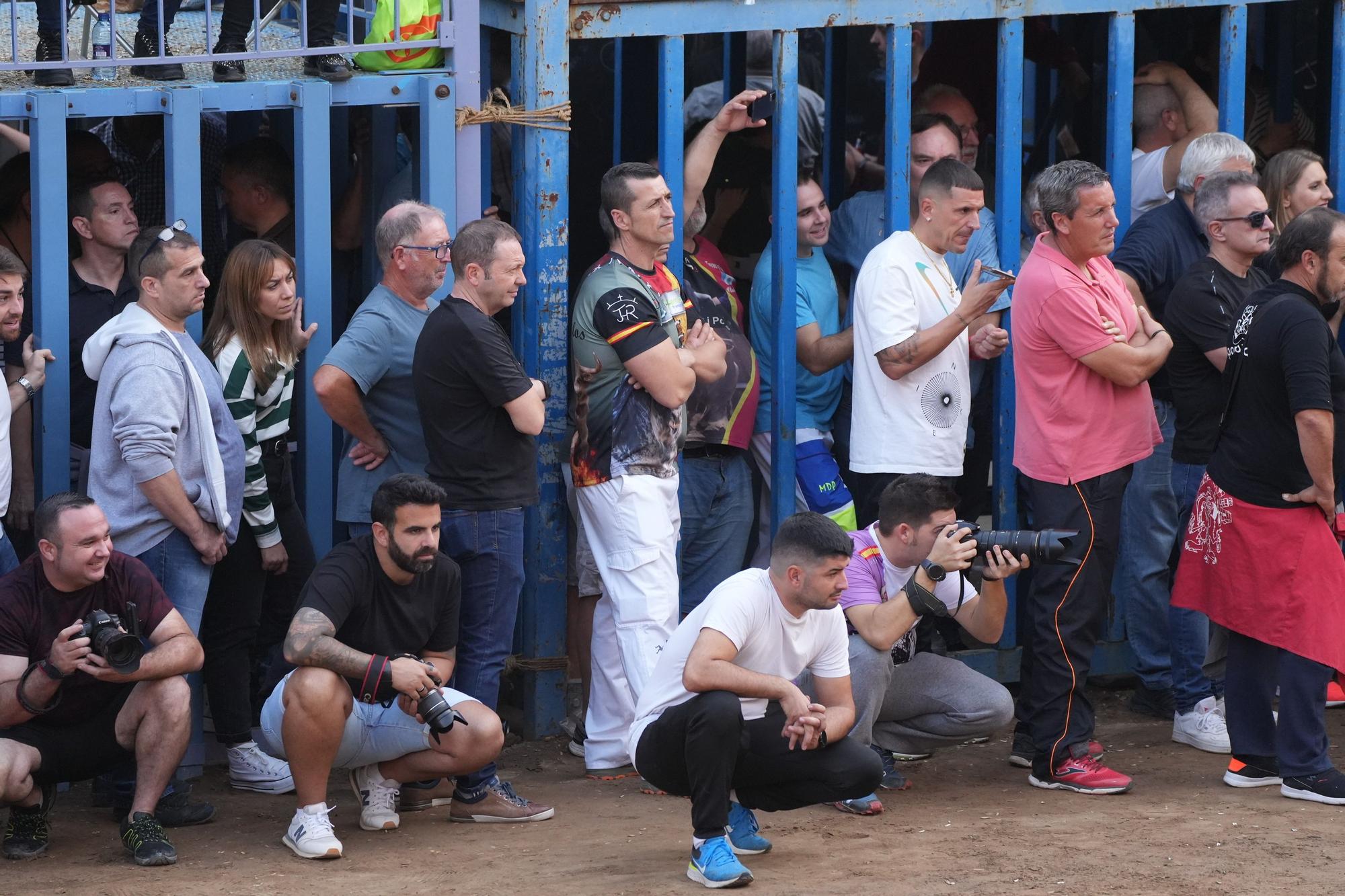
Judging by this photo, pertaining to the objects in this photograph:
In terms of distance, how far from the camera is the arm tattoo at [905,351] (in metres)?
5.30

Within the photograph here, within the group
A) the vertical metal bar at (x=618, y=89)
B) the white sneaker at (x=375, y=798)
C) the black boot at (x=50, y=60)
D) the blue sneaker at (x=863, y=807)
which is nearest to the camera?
the white sneaker at (x=375, y=798)

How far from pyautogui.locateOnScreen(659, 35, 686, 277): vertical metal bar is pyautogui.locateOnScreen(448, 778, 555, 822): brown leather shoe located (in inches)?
69.4

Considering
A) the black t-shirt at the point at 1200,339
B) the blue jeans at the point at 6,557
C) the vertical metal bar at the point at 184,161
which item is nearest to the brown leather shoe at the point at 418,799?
the blue jeans at the point at 6,557

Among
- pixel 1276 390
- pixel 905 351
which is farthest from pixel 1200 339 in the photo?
pixel 905 351

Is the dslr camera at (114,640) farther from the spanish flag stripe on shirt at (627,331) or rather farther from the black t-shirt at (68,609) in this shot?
the spanish flag stripe on shirt at (627,331)

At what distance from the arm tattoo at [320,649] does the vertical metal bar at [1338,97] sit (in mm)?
3831

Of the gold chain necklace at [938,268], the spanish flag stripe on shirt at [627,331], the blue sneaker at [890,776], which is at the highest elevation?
the gold chain necklace at [938,268]

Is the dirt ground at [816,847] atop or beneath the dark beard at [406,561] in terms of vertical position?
beneath

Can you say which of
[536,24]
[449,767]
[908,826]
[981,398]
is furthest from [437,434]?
[981,398]

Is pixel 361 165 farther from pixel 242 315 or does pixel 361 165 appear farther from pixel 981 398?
pixel 981 398

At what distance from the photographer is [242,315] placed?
5.00m

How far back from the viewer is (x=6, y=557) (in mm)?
4742

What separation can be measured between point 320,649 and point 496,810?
76 centimetres

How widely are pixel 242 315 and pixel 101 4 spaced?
197cm
